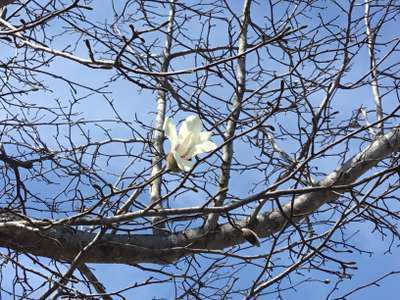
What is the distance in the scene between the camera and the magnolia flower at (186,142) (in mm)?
1773

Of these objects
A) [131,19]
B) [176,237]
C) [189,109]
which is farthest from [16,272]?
[131,19]

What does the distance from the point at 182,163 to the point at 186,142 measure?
0.07 metres

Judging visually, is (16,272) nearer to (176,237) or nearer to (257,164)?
(176,237)

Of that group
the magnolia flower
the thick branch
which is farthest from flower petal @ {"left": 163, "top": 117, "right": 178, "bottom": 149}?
the thick branch

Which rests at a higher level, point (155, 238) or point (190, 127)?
point (155, 238)

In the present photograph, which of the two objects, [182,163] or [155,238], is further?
[155,238]

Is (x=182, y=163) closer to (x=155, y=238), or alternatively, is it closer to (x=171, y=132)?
(x=171, y=132)

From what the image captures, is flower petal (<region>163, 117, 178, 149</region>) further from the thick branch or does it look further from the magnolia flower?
the thick branch

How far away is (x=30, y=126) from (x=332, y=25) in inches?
69.8

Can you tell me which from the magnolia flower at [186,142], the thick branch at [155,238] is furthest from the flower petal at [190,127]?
the thick branch at [155,238]

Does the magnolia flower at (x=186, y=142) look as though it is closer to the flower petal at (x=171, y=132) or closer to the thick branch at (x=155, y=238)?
the flower petal at (x=171, y=132)

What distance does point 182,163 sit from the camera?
1765 mm

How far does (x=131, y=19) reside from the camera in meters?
4.51

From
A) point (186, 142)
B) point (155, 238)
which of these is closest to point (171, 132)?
point (186, 142)
